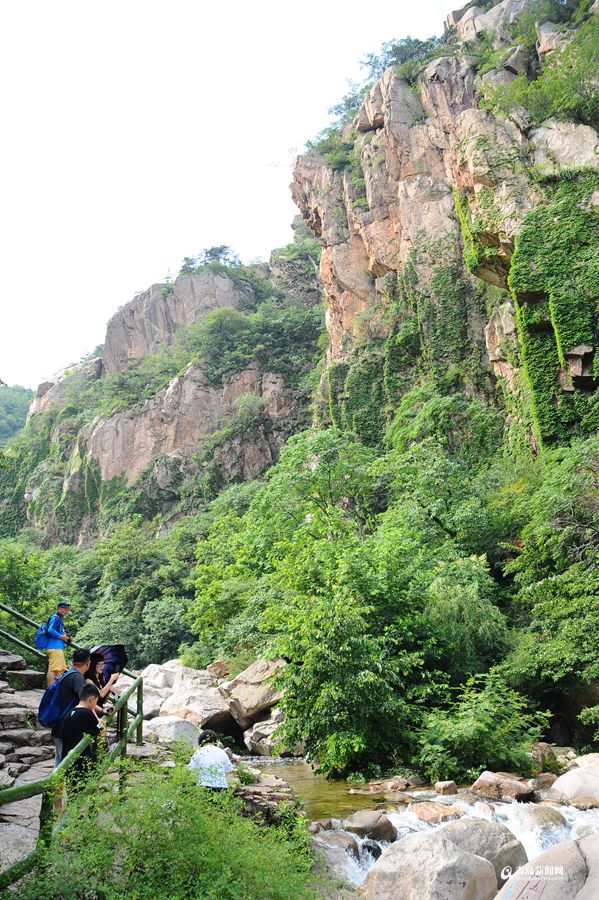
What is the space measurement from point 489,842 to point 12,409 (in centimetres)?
8642

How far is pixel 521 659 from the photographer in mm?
14469

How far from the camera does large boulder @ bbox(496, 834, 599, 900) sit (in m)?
5.93

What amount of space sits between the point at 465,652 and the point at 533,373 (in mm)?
11908

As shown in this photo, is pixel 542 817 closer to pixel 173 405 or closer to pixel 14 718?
pixel 14 718

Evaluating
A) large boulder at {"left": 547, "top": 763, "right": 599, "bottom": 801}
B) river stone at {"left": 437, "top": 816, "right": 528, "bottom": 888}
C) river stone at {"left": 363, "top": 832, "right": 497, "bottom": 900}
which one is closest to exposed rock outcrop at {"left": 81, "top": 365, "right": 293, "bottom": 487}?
large boulder at {"left": 547, "top": 763, "right": 599, "bottom": 801}

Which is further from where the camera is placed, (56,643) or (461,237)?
(461,237)

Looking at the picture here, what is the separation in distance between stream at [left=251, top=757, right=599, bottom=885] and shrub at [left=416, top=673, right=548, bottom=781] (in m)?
0.79

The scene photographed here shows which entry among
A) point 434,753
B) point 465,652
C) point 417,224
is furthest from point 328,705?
point 417,224

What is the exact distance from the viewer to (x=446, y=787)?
10875 millimetres

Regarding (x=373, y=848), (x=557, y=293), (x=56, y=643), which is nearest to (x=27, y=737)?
(x=56, y=643)

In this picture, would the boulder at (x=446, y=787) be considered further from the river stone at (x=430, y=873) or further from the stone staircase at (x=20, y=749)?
the stone staircase at (x=20, y=749)

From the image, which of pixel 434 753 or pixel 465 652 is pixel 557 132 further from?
pixel 434 753

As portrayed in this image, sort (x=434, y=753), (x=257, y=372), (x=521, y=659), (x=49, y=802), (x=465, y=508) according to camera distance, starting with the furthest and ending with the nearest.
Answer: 1. (x=257, y=372)
2. (x=465, y=508)
3. (x=521, y=659)
4. (x=434, y=753)
5. (x=49, y=802)

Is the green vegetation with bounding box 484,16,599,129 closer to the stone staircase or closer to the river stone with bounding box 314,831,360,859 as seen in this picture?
the river stone with bounding box 314,831,360,859
